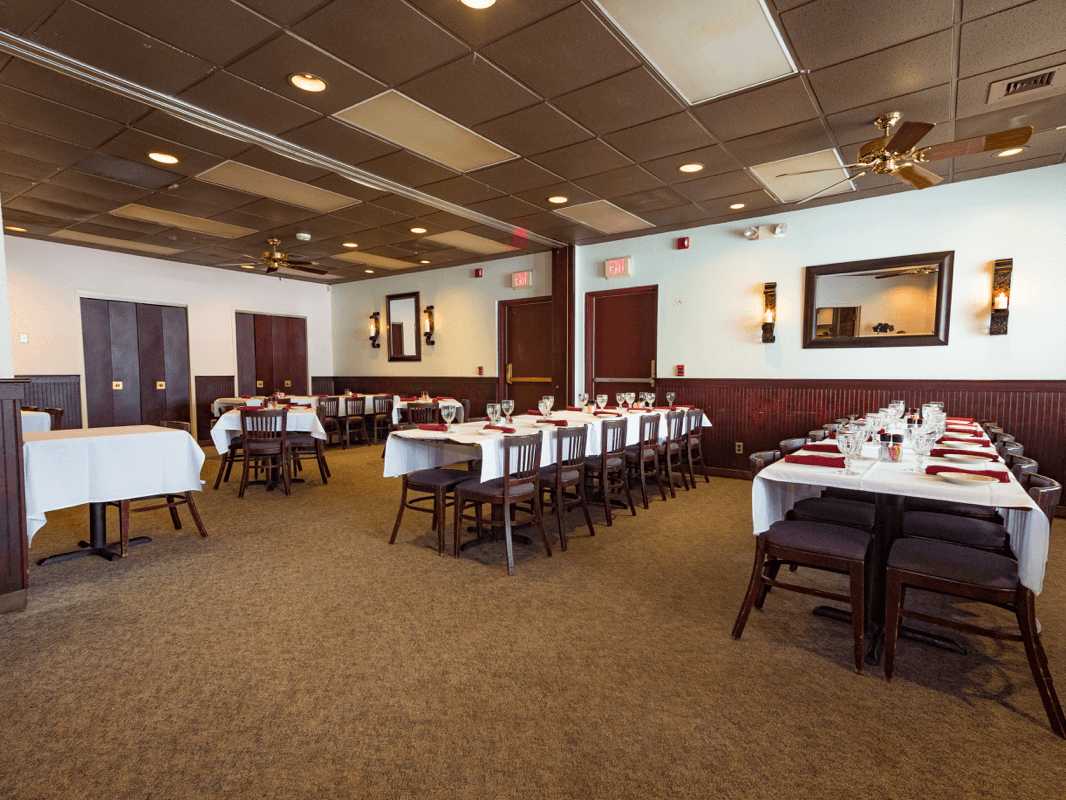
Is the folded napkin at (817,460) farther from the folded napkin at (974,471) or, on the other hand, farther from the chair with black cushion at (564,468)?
the chair with black cushion at (564,468)

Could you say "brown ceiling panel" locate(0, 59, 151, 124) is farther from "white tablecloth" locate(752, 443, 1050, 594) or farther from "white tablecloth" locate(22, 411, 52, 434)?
"white tablecloth" locate(752, 443, 1050, 594)

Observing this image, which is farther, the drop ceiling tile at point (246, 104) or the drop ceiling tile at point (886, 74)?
the drop ceiling tile at point (246, 104)

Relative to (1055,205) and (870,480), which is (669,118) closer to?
(870,480)

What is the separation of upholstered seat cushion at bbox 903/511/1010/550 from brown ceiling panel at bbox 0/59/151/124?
5.22 m

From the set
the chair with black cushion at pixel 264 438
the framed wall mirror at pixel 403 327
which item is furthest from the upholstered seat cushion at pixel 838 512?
the framed wall mirror at pixel 403 327

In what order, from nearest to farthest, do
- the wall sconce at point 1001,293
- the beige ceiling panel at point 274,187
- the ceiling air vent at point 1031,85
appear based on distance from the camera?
the ceiling air vent at point 1031,85 → the beige ceiling panel at point 274,187 → the wall sconce at point 1001,293

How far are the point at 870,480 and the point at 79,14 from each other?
4.30 metres

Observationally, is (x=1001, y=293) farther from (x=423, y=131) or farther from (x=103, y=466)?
(x=103, y=466)

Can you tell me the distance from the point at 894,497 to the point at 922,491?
0.39 metres

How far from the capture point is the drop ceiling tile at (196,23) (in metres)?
2.67

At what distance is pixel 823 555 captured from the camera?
222 cm

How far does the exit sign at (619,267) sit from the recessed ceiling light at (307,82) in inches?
178

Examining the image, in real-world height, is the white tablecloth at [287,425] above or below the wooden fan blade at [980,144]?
below

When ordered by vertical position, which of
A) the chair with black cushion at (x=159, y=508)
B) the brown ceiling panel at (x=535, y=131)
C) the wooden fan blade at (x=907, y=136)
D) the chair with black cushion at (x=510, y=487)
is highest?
the brown ceiling panel at (x=535, y=131)
